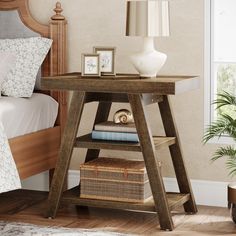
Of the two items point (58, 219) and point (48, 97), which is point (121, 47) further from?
point (58, 219)

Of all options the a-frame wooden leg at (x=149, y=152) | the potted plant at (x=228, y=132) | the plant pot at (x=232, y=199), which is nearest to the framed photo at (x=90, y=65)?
the a-frame wooden leg at (x=149, y=152)

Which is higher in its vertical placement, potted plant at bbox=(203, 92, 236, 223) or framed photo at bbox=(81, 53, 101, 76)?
framed photo at bbox=(81, 53, 101, 76)

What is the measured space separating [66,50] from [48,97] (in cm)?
36

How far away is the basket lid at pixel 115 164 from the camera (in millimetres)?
4402

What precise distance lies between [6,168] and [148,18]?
1176 mm

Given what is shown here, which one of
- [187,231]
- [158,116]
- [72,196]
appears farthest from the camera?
[158,116]

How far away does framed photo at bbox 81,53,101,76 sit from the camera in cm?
438

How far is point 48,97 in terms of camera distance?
500 cm

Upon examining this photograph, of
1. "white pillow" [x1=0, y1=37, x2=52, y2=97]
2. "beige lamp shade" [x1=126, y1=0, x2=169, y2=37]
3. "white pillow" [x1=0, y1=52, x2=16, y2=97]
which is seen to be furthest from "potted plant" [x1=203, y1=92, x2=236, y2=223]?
"white pillow" [x1=0, y1=52, x2=16, y2=97]

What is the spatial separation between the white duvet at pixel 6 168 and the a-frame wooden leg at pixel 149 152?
755 mm

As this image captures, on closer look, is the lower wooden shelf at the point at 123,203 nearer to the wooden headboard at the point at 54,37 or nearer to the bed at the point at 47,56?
the bed at the point at 47,56

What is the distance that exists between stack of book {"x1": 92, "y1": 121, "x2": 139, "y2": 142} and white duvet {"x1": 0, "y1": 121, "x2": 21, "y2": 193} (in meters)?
0.53

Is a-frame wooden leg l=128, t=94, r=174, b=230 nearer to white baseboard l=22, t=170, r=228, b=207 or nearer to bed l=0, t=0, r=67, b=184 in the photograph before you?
white baseboard l=22, t=170, r=228, b=207

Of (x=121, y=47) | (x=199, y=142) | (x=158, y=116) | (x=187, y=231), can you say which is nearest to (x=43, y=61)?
(x=121, y=47)
